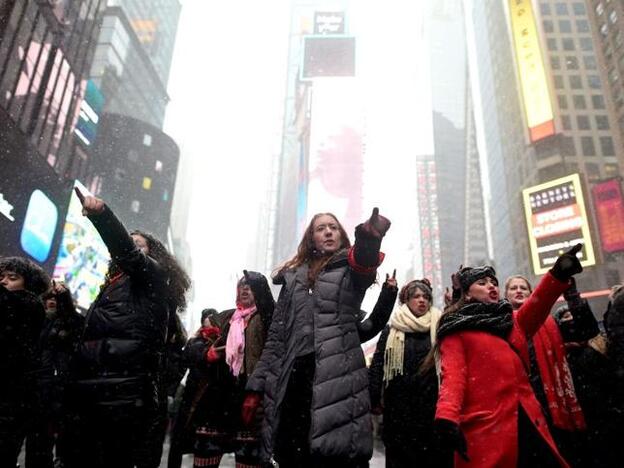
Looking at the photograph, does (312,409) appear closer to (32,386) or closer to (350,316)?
(350,316)

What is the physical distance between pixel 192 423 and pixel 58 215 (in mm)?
25389

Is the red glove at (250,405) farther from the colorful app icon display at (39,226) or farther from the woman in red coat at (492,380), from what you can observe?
the colorful app icon display at (39,226)

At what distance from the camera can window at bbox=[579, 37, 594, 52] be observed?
59.4 metres

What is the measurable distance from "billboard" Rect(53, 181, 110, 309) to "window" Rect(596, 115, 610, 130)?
58031 millimetres

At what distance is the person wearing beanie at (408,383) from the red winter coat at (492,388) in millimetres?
1092

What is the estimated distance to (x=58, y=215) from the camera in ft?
83.8

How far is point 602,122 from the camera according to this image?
55625 mm

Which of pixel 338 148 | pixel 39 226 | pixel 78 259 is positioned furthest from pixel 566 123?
pixel 39 226

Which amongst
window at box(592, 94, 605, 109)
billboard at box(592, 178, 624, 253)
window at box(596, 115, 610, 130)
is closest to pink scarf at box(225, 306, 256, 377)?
billboard at box(592, 178, 624, 253)

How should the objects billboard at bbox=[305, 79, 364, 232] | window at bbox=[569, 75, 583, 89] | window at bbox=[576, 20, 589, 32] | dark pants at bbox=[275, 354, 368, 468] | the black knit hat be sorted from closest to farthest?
1. dark pants at bbox=[275, 354, 368, 468]
2. the black knit hat
3. window at bbox=[569, 75, 583, 89]
4. window at bbox=[576, 20, 589, 32]
5. billboard at bbox=[305, 79, 364, 232]

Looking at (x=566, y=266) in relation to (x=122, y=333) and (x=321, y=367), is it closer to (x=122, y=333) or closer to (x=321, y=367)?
(x=321, y=367)

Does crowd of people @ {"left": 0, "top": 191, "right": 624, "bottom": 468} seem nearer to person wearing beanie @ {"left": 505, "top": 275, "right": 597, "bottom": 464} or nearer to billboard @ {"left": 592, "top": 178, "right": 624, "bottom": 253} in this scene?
person wearing beanie @ {"left": 505, "top": 275, "right": 597, "bottom": 464}

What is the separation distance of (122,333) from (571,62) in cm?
7081

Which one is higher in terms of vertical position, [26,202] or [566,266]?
[26,202]
